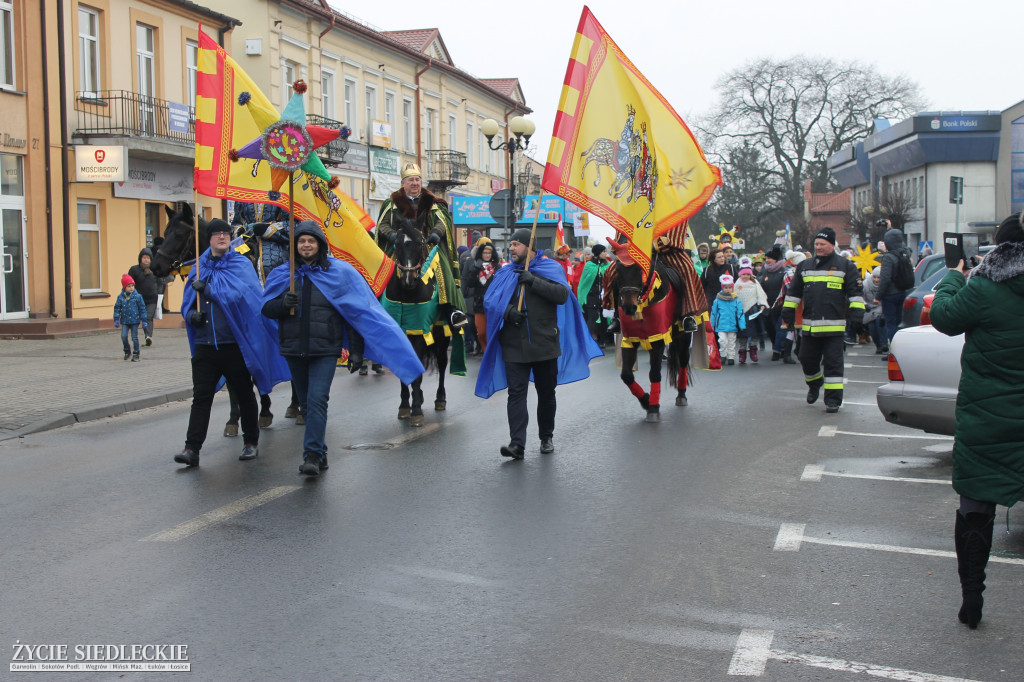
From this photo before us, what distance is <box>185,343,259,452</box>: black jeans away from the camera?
818cm

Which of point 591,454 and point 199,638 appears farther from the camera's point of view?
point 591,454

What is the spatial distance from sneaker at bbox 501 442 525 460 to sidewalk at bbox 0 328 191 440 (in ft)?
15.8

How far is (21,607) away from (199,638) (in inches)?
38.9

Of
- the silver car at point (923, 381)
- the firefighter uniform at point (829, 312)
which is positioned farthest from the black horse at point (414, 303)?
the silver car at point (923, 381)

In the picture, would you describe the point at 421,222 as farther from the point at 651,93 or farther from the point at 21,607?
the point at 21,607

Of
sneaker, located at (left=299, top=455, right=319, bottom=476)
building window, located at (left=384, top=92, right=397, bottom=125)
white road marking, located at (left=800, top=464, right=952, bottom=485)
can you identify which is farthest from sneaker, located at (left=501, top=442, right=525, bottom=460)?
building window, located at (left=384, top=92, right=397, bottom=125)

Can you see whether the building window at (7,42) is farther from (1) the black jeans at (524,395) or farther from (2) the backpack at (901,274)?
(2) the backpack at (901,274)

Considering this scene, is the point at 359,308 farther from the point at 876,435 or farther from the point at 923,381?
the point at 876,435

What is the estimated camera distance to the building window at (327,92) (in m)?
34.7

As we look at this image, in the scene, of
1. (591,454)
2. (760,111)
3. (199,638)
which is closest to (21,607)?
(199,638)

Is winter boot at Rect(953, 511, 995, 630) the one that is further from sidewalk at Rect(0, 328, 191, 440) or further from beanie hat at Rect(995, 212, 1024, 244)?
sidewalk at Rect(0, 328, 191, 440)

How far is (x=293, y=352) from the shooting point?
25.4 ft

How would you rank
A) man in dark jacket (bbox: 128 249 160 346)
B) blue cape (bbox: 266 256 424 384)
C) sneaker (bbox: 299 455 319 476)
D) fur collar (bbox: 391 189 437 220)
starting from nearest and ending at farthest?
sneaker (bbox: 299 455 319 476), blue cape (bbox: 266 256 424 384), fur collar (bbox: 391 189 437 220), man in dark jacket (bbox: 128 249 160 346)

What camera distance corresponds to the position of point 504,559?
221 inches
